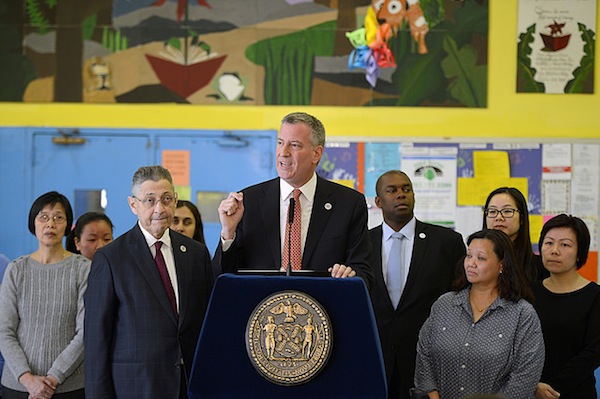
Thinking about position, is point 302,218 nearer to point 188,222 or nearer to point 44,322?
point 44,322

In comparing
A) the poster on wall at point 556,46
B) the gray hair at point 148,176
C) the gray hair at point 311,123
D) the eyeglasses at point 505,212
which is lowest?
the eyeglasses at point 505,212

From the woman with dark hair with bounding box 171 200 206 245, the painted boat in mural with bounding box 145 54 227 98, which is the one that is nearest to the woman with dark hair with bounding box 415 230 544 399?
the woman with dark hair with bounding box 171 200 206 245

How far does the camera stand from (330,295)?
217cm

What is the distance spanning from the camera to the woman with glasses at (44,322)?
3469mm

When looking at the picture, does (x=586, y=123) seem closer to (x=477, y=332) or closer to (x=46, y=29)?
(x=477, y=332)

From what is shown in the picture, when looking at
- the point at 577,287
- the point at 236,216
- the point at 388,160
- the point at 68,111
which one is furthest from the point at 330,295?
the point at 68,111

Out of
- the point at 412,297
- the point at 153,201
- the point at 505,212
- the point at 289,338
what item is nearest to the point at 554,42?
the point at 505,212

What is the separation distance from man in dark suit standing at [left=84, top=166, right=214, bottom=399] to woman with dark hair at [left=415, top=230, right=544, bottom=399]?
1056 mm

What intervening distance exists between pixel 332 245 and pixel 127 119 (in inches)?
129

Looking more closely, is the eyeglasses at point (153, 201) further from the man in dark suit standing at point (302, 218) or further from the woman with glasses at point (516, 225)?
the woman with glasses at point (516, 225)

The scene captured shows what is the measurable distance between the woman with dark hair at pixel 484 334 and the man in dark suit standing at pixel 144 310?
1.06 m

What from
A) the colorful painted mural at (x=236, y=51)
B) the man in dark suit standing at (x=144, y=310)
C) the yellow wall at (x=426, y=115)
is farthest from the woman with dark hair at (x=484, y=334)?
→ the colorful painted mural at (x=236, y=51)

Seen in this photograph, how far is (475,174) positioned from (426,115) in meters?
0.55

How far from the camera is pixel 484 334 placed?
3.35 metres
